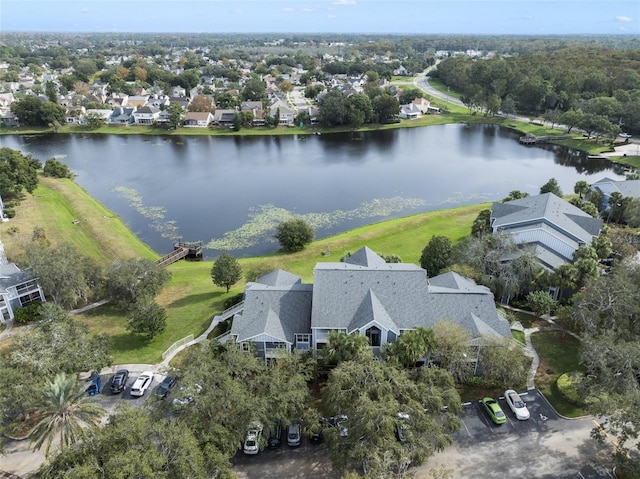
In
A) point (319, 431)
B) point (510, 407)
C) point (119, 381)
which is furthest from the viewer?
point (119, 381)

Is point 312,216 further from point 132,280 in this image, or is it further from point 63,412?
point 63,412

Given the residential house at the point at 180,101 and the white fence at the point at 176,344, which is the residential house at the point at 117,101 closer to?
the residential house at the point at 180,101

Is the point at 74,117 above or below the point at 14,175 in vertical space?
below

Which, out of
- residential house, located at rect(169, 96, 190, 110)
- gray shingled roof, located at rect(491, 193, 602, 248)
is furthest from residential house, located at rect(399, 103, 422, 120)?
gray shingled roof, located at rect(491, 193, 602, 248)

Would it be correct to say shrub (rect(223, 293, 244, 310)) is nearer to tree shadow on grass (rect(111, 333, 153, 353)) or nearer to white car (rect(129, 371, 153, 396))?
tree shadow on grass (rect(111, 333, 153, 353))

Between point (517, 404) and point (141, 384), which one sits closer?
point (517, 404)

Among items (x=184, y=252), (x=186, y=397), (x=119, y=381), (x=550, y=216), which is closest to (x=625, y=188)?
(x=550, y=216)
